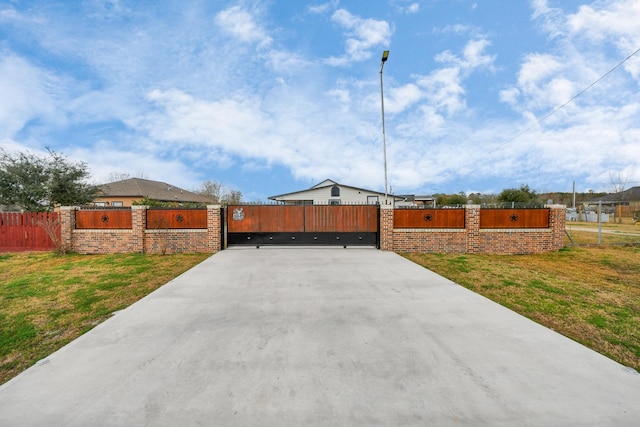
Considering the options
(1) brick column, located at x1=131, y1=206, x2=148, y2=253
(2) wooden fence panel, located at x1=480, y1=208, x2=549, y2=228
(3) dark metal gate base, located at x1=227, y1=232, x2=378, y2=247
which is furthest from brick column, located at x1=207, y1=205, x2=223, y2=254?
(2) wooden fence panel, located at x1=480, y1=208, x2=549, y2=228

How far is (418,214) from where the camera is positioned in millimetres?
10586

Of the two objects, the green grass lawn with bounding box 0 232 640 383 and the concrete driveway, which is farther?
the green grass lawn with bounding box 0 232 640 383

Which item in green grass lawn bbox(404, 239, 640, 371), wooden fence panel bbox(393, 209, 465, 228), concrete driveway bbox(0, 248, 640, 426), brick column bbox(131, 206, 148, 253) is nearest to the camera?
concrete driveway bbox(0, 248, 640, 426)

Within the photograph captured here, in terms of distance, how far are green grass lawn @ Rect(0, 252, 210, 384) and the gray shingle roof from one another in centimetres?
2004

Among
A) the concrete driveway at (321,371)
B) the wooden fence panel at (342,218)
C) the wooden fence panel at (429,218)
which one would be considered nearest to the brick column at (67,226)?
the concrete driveway at (321,371)

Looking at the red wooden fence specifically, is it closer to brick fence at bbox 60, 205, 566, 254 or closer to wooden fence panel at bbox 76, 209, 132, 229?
brick fence at bbox 60, 205, 566, 254

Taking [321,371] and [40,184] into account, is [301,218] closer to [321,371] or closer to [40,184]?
[321,371]

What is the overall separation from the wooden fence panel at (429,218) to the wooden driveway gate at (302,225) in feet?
3.18

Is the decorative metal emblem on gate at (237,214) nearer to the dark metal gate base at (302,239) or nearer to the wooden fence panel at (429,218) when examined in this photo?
the dark metal gate base at (302,239)

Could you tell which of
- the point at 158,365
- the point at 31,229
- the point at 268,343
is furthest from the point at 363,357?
the point at 31,229

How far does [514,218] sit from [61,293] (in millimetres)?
14229

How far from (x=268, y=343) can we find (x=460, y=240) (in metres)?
9.46

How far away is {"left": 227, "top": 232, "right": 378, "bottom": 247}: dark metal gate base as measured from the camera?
10.9 metres

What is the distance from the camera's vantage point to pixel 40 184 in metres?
14.9
